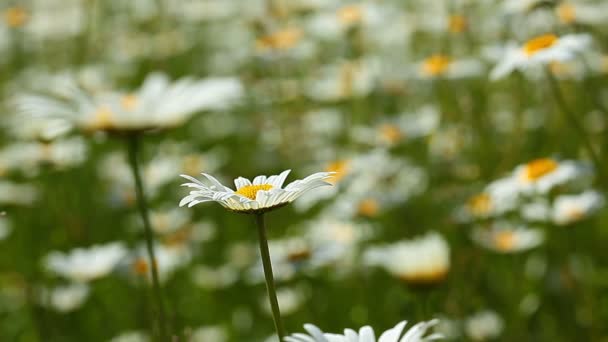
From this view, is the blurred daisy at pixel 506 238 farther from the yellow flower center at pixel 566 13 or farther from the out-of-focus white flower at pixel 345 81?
the out-of-focus white flower at pixel 345 81

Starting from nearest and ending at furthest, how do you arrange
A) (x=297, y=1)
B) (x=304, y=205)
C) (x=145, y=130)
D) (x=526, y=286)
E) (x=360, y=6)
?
(x=145, y=130), (x=526, y=286), (x=304, y=205), (x=360, y=6), (x=297, y=1)

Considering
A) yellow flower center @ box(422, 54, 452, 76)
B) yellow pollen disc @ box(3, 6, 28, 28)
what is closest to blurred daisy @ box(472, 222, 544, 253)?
yellow flower center @ box(422, 54, 452, 76)

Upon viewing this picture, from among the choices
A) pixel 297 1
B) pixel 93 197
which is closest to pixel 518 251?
pixel 297 1

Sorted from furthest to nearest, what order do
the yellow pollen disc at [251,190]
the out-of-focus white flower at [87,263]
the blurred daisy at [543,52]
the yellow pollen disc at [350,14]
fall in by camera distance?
the yellow pollen disc at [350,14] < the out-of-focus white flower at [87,263] < the blurred daisy at [543,52] < the yellow pollen disc at [251,190]

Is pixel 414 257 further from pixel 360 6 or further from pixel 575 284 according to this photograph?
pixel 360 6

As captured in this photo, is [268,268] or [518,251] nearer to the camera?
[268,268]

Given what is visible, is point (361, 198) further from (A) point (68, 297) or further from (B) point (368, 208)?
(A) point (68, 297)

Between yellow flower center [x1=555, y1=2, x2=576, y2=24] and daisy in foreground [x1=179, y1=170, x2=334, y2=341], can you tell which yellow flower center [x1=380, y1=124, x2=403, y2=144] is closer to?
yellow flower center [x1=555, y1=2, x2=576, y2=24]

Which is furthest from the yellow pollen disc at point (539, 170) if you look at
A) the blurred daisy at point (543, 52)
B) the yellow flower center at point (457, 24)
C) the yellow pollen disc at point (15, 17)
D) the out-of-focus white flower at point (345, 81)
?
the yellow pollen disc at point (15, 17)
